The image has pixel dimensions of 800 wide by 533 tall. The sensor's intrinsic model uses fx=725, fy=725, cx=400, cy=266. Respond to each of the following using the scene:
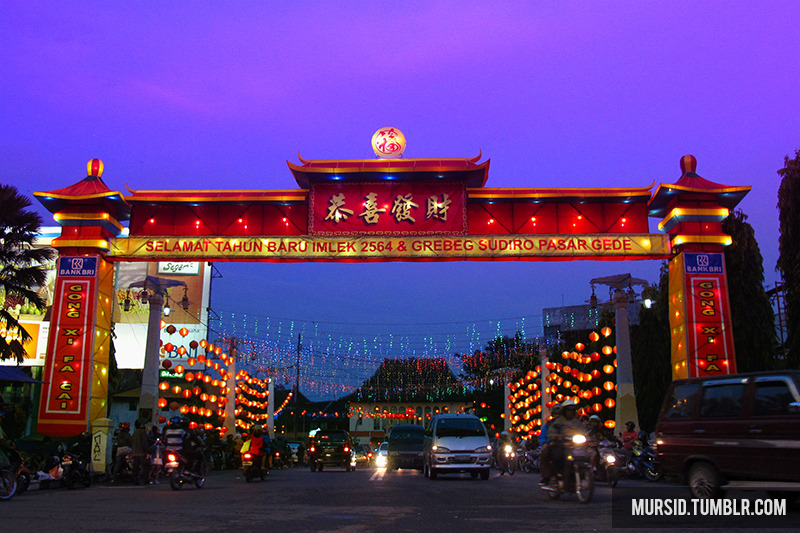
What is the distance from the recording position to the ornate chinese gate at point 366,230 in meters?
21.7

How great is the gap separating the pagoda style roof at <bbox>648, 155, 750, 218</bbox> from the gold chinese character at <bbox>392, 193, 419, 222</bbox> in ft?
24.8

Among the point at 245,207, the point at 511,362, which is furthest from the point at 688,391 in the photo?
the point at 511,362

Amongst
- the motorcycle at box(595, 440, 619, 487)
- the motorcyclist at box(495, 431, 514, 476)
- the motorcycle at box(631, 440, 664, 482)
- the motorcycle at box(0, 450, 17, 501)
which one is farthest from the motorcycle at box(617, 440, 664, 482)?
the motorcycle at box(0, 450, 17, 501)

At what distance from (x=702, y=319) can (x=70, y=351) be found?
18.8m

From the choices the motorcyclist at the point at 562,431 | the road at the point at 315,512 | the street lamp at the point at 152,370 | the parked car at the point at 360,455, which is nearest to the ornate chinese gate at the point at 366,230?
the street lamp at the point at 152,370

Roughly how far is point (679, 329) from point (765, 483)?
13704mm

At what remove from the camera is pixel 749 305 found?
2541 cm

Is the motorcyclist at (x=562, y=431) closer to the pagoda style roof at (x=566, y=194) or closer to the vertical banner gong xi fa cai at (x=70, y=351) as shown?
the pagoda style roof at (x=566, y=194)

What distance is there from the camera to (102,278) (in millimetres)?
22703

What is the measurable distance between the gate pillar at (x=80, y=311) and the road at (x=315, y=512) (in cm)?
965

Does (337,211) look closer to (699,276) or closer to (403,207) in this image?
(403,207)

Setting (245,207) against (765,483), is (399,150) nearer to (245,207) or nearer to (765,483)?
(245,207)

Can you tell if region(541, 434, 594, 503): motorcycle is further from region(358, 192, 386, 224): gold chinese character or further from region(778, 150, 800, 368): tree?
region(358, 192, 386, 224): gold chinese character

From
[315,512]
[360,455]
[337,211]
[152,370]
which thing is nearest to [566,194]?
[337,211]
